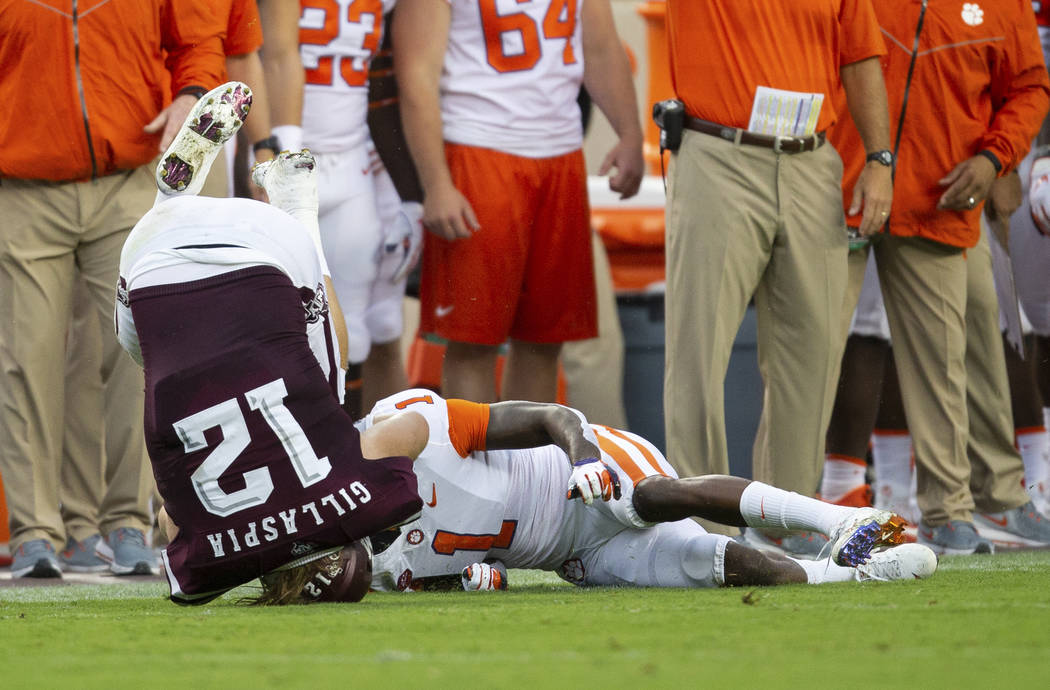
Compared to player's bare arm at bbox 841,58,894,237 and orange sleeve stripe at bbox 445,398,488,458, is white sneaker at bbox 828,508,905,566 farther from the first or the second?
player's bare arm at bbox 841,58,894,237

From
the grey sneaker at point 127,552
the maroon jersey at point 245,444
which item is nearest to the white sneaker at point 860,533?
the maroon jersey at point 245,444

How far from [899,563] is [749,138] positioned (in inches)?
64.8

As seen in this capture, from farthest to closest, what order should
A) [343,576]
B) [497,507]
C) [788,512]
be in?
[497,507], [788,512], [343,576]

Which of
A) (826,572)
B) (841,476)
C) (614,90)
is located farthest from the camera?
(841,476)

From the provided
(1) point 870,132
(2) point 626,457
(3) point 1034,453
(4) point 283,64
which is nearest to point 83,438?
(4) point 283,64

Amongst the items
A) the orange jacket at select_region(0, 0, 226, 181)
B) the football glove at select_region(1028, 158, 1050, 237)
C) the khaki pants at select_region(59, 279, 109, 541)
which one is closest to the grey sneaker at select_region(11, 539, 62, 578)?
the khaki pants at select_region(59, 279, 109, 541)

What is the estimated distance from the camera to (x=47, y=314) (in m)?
5.24

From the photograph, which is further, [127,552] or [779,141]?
[127,552]

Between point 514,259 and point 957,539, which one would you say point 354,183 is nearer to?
point 514,259

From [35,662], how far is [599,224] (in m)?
4.58

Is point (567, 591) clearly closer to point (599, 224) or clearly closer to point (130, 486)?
point (130, 486)

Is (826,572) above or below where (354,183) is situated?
below

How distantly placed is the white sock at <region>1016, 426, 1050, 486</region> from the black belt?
204 cm

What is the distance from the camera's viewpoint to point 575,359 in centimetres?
691
